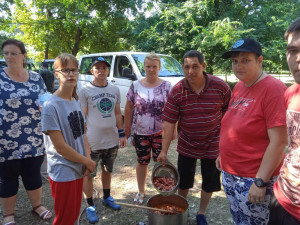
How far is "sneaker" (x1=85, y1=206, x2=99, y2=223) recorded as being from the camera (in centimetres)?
274

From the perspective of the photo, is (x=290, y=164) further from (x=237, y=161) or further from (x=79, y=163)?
(x=79, y=163)

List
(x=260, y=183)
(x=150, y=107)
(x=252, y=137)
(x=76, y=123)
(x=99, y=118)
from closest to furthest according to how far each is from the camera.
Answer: (x=260, y=183), (x=252, y=137), (x=76, y=123), (x=99, y=118), (x=150, y=107)

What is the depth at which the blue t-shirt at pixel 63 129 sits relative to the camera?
1754 mm

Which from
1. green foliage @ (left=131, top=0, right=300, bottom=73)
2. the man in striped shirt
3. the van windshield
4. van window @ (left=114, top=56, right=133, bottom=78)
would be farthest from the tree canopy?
the man in striped shirt

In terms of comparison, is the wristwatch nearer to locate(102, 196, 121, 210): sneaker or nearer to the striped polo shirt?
the striped polo shirt

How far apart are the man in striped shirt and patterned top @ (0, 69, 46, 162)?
1371 millimetres

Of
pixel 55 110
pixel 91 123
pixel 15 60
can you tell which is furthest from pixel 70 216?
pixel 15 60

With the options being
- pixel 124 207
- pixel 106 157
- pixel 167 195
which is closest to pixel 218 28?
pixel 106 157

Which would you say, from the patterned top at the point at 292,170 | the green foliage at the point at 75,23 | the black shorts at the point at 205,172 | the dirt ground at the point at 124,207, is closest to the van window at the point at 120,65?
the dirt ground at the point at 124,207

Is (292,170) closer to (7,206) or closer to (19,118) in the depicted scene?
(19,118)

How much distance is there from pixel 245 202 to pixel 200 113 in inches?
37.0

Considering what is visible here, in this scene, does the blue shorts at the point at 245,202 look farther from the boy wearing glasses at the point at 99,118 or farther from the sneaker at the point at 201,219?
the boy wearing glasses at the point at 99,118

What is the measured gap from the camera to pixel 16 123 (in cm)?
238

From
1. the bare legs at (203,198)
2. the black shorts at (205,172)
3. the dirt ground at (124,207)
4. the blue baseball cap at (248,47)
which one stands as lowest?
the dirt ground at (124,207)
